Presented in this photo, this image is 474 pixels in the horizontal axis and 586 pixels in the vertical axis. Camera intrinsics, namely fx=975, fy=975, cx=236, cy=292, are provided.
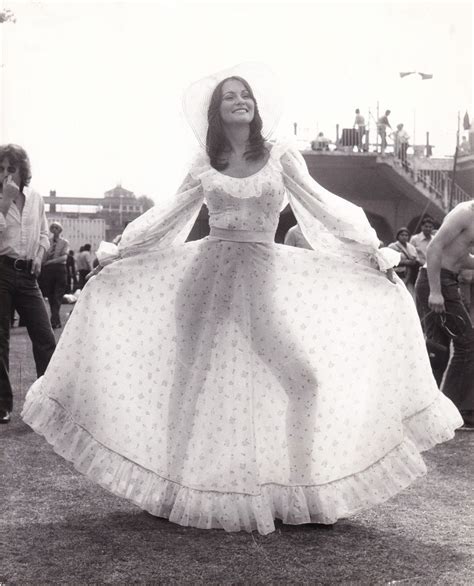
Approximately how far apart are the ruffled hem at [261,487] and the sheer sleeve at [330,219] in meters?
0.74

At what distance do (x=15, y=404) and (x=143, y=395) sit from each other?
11.3 ft

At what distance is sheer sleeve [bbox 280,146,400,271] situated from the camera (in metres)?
4.46

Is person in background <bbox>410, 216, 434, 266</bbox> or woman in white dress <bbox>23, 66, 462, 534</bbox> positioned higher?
woman in white dress <bbox>23, 66, 462, 534</bbox>

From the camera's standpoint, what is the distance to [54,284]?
14.5 meters

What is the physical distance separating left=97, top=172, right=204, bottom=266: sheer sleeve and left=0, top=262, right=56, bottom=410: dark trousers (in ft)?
7.46

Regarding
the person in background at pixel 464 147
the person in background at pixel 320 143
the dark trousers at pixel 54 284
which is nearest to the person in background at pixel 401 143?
the person in background at pixel 464 147

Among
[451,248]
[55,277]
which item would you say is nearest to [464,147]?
[55,277]

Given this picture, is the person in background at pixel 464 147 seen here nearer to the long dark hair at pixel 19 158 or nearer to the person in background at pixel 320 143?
the person in background at pixel 320 143

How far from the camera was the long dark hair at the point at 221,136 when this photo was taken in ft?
14.9

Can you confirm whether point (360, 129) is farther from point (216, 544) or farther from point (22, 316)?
point (216, 544)

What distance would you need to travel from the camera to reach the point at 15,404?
7.63 metres

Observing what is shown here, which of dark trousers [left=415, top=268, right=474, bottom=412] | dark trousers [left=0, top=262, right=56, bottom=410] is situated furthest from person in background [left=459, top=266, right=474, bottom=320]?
dark trousers [left=0, top=262, right=56, bottom=410]

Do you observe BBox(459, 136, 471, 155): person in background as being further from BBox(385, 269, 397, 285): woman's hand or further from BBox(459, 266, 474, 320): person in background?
BBox(385, 269, 397, 285): woman's hand

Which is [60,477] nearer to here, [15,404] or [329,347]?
[329,347]
